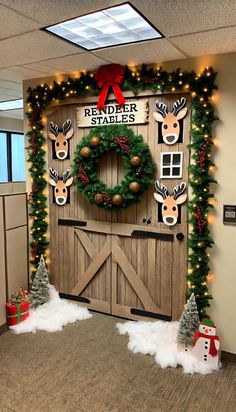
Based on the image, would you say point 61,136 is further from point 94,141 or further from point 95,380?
point 95,380

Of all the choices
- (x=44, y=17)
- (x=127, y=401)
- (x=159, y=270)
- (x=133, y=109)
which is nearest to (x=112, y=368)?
(x=127, y=401)

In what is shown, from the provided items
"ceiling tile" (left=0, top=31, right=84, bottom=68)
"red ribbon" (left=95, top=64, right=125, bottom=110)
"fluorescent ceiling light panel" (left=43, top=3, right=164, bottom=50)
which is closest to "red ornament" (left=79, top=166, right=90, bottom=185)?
"red ribbon" (left=95, top=64, right=125, bottom=110)

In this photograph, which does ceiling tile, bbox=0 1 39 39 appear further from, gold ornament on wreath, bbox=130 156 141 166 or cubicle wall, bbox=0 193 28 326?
cubicle wall, bbox=0 193 28 326

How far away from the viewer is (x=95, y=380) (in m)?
2.74

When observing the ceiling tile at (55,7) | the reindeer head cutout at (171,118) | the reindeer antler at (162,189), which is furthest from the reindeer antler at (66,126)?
the ceiling tile at (55,7)

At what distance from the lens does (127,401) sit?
2500 millimetres

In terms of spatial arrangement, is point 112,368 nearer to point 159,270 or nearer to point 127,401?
point 127,401

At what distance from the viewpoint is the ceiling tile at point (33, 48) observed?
8.25ft

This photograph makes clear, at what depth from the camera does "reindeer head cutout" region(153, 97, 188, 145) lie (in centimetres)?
316

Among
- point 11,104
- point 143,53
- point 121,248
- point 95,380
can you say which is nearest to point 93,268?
point 121,248

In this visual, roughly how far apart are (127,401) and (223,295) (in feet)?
4.19

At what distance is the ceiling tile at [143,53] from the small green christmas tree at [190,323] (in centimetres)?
221

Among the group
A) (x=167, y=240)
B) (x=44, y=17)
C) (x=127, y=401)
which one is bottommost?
(x=127, y=401)

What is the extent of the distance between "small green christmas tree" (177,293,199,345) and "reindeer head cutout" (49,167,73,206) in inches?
73.9
